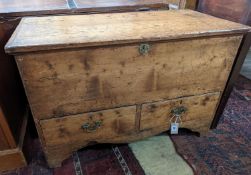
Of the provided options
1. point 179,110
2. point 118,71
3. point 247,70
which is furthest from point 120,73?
point 247,70

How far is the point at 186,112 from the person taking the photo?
4.30 feet

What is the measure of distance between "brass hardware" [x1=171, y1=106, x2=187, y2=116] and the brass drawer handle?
0.43m

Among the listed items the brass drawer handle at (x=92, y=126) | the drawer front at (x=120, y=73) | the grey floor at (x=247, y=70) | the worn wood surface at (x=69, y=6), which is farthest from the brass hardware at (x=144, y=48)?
the grey floor at (x=247, y=70)

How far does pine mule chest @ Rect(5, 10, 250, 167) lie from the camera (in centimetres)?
92

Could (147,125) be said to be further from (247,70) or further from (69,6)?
(247,70)

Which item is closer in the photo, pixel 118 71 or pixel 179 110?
pixel 118 71

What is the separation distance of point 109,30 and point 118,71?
0.19 m

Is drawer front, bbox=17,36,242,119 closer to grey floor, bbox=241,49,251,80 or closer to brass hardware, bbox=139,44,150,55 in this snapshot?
brass hardware, bbox=139,44,150,55

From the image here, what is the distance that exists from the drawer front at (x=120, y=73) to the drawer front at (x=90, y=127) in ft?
0.14

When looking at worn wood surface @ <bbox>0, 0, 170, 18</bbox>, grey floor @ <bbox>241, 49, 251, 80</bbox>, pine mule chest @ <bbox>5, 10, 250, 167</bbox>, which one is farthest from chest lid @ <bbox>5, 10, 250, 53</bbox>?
grey floor @ <bbox>241, 49, 251, 80</bbox>

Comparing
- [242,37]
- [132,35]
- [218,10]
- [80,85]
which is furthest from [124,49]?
[218,10]

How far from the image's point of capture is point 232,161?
4.33 ft

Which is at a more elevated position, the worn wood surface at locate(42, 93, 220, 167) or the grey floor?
the worn wood surface at locate(42, 93, 220, 167)

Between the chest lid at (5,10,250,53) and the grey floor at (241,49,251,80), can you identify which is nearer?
the chest lid at (5,10,250,53)
